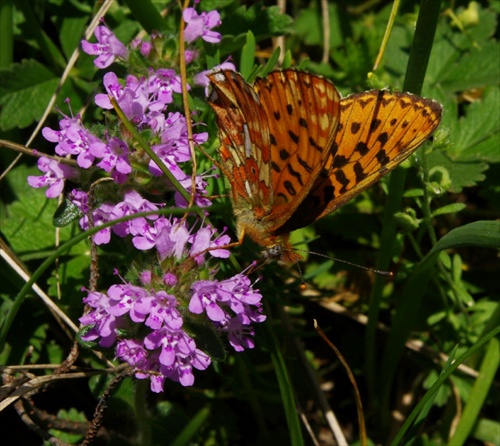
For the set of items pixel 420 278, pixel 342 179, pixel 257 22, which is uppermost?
pixel 257 22

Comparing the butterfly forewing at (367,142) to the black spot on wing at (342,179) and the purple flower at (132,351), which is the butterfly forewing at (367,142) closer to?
the black spot on wing at (342,179)

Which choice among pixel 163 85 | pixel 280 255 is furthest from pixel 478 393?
pixel 163 85

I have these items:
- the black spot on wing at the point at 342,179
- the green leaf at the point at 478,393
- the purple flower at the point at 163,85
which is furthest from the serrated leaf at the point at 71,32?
the green leaf at the point at 478,393

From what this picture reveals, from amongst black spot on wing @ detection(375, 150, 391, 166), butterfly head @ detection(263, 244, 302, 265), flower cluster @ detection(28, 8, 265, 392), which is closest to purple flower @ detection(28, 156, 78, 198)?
flower cluster @ detection(28, 8, 265, 392)

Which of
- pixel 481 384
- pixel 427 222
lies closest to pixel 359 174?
pixel 427 222

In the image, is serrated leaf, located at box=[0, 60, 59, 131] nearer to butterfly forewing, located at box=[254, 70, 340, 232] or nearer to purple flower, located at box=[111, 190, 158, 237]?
purple flower, located at box=[111, 190, 158, 237]

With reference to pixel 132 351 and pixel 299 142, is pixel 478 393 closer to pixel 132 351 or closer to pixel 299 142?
pixel 299 142
